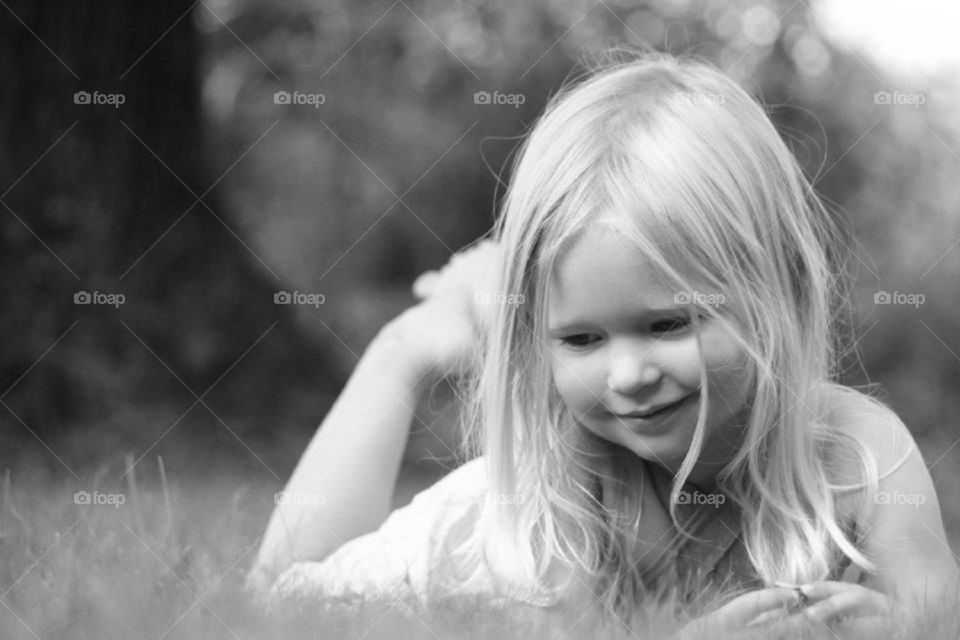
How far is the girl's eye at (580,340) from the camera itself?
1840 mm

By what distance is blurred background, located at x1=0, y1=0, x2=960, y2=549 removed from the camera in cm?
429

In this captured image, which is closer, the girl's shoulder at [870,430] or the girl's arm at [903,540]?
the girl's arm at [903,540]

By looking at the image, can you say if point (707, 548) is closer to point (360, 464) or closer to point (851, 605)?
point (851, 605)

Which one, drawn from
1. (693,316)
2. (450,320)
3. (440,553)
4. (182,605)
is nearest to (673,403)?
(693,316)

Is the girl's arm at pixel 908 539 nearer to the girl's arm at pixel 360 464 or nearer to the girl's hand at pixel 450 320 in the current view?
the girl's hand at pixel 450 320

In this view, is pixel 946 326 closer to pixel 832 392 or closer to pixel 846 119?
pixel 846 119

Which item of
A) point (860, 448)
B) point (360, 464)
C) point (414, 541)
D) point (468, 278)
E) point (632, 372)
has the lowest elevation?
point (414, 541)

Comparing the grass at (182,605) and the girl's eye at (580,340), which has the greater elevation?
the girl's eye at (580,340)

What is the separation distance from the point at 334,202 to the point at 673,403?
3.22m

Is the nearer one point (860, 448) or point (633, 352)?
point (633, 352)

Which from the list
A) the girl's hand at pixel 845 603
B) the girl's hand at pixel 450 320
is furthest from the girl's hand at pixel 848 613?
the girl's hand at pixel 450 320

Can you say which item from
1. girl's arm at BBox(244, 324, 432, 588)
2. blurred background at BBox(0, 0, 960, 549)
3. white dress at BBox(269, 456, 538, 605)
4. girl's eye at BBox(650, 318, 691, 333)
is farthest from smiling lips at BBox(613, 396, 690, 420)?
blurred background at BBox(0, 0, 960, 549)

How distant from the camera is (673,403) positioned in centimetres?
182

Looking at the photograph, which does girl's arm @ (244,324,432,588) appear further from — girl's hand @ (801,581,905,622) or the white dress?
girl's hand @ (801,581,905,622)
